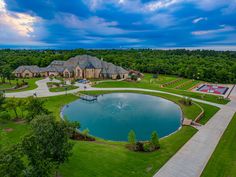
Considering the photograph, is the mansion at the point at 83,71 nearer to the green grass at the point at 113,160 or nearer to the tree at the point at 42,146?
the green grass at the point at 113,160

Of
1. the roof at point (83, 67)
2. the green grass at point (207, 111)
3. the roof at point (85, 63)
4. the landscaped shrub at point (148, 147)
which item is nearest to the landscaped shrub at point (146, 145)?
the landscaped shrub at point (148, 147)

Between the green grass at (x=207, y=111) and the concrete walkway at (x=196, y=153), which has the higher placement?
the green grass at (x=207, y=111)

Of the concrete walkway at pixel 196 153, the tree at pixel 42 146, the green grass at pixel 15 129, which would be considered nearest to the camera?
the tree at pixel 42 146

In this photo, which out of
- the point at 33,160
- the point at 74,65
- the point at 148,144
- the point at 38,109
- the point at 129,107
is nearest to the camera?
the point at 33,160

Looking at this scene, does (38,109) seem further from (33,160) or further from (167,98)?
(167,98)

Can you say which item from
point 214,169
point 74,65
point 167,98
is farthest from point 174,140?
point 74,65

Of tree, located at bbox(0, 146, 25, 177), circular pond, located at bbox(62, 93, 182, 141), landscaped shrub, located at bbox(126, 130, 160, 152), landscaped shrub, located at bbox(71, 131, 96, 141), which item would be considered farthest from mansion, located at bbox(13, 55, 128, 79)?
tree, located at bbox(0, 146, 25, 177)

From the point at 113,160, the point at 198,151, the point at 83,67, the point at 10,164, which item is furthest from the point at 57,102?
the point at 83,67
